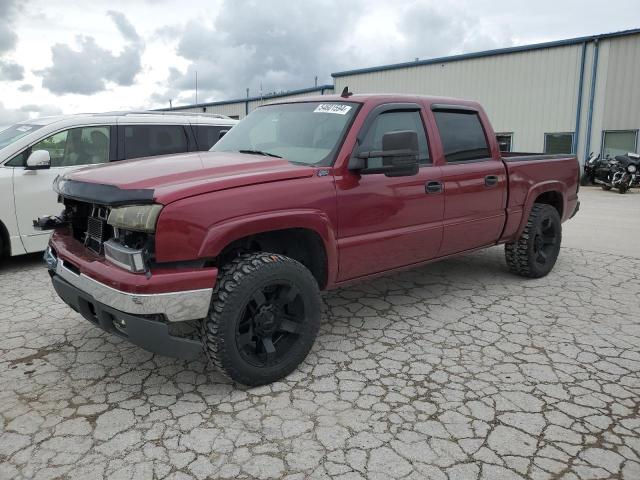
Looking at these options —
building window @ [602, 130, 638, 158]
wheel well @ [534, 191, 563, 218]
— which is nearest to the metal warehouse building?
building window @ [602, 130, 638, 158]

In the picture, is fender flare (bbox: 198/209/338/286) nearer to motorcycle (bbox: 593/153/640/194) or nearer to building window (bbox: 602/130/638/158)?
motorcycle (bbox: 593/153/640/194)

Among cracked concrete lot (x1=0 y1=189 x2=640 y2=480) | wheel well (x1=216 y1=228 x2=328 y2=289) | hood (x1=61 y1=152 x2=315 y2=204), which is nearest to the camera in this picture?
cracked concrete lot (x1=0 y1=189 x2=640 y2=480)

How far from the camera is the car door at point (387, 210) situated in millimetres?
3424

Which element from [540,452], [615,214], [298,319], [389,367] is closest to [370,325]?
[389,367]

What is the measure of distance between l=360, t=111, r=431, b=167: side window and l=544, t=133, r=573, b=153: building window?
14.0 meters

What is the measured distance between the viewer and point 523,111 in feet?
55.4

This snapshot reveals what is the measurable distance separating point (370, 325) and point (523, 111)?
595 inches

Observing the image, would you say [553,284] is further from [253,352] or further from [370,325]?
[253,352]

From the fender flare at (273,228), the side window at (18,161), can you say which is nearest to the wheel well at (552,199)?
the fender flare at (273,228)

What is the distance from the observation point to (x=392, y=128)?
12.6ft

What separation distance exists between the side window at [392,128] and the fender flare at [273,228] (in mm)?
613

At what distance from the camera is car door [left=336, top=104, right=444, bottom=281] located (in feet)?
11.2

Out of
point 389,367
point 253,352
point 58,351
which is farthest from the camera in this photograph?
point 58,351

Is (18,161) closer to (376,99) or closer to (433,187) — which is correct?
(376,99)
